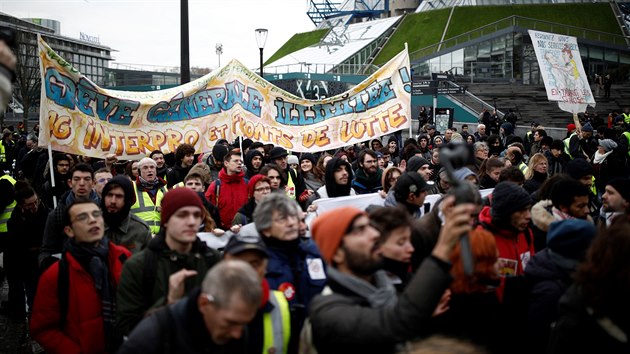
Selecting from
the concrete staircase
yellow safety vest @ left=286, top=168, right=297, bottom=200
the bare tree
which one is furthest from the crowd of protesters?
the bare tree

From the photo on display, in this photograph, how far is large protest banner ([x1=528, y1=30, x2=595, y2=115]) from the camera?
13930 millimetres

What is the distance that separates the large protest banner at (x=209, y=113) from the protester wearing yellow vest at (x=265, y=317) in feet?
16.5

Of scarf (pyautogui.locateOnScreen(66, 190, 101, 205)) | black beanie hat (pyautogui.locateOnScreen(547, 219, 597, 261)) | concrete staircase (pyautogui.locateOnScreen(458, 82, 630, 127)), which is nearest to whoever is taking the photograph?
black beanie hat (pyautogui.locateOnScreen(547, 219, 597, 261))

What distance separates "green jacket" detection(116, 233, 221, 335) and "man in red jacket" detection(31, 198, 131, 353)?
0.46 meters

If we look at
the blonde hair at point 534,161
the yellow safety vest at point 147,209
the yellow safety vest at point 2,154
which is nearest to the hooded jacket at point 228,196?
the yellow safety vest at point 147,209

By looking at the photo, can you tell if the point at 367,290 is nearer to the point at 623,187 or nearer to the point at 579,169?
the point at 623,187

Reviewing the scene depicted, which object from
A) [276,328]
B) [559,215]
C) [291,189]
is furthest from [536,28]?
[276,328]

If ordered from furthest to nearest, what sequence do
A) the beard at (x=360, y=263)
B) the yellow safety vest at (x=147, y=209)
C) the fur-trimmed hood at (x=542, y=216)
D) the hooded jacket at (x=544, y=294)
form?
the yellow safety vest at (x=147, y=209)
the fur-trimmed hood at (x=542, y=216)
the hooded jacket at (x=544, y=294)
the beard at (x=360, y=263)

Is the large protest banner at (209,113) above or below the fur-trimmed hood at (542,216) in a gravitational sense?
above

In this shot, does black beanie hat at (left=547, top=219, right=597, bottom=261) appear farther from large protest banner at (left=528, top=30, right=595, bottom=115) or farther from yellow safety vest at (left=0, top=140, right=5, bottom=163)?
yellow safety vest at (left=0, top=140, right=5, bottom=163)

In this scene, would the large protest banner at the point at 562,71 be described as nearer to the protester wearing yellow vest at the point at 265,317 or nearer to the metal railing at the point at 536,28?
the protester wearing yellow vest at the point at 265,317

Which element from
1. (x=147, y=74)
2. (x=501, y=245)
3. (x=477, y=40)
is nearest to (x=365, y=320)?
(x=501, y=245)

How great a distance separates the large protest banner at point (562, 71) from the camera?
13.9 meters

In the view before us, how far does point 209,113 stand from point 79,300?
5270 millimetres
